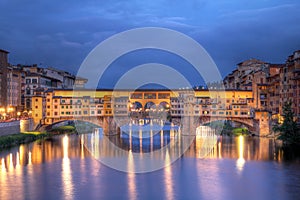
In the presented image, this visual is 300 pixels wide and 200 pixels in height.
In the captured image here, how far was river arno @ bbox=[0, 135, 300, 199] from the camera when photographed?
59.9 ft

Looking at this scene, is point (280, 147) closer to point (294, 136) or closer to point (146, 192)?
point (294, 136)

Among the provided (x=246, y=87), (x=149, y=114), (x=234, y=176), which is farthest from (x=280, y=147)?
(x=149, y=114)

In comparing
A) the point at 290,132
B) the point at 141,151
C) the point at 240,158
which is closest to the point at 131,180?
the point at 240,158

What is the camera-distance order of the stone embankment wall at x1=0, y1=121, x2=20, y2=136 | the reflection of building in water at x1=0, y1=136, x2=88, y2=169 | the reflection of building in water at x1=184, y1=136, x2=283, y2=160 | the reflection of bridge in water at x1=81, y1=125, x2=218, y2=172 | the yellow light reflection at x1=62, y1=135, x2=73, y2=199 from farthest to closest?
1. the stone embankment wall at x1=0, y1=121, x2=20, y2=136
2. the reflection of building in water at x1=184, y1=136, x2=283, y2=160
3. the reflection of bridge in water at x1=81, y1=125, x2=218, y2=172
4. the reflection of building in water at x1=0, y1=136, x2=88, y2=169
5. the yellow light reflection at x1=62, y1=135, x2=73, y2=199

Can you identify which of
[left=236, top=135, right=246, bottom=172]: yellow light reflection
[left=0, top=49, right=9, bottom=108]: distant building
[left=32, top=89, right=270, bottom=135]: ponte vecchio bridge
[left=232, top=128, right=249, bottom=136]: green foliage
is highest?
[left=0, top=49, right=9, bottom=108]: distant building

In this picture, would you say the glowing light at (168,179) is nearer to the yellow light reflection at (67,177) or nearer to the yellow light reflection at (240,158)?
the yellow light reflection at (240,158)

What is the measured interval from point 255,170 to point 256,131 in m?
18.3

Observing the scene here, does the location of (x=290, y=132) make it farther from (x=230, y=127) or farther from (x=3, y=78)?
(x=3, y=78)

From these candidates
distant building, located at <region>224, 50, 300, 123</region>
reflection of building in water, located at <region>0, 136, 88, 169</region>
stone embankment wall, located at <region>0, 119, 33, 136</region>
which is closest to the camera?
reflection of building in water, located at <region>0, 136, 88, 169</region>

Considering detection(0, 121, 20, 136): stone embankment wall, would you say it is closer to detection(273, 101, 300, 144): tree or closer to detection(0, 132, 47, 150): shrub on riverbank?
detection(0, 132, 47, 150): shrub on riverbank

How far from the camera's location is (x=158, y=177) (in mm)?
21719

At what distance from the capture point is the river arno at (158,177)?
18.2m

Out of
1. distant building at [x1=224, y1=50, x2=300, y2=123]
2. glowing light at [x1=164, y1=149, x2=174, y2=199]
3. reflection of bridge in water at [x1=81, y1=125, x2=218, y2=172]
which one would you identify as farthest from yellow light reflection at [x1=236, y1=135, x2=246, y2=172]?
distant building at [x1=224, y1=50, x2=300, y2=123]

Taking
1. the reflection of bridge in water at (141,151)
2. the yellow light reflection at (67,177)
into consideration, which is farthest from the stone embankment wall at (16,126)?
the reflection of bridge in water at (141,151)
